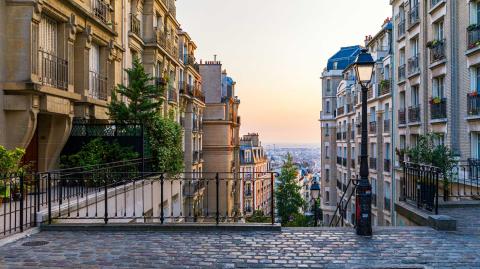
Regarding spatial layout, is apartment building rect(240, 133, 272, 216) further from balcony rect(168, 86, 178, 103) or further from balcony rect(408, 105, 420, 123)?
balcony rect(408, 105, 420, 123)

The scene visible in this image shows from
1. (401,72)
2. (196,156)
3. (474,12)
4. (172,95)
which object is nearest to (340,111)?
(401,72)

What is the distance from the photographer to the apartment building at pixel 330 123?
1999 inches

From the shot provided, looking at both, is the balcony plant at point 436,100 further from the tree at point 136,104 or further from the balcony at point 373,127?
the tree at point 136,104

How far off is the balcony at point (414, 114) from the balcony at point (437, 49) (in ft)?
12.1

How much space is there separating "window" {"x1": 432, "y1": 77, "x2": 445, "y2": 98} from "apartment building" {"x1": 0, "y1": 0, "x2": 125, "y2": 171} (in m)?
17.6

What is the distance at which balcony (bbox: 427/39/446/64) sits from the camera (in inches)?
878

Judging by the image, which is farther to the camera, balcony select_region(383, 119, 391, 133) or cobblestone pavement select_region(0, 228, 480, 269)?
balcony select_region(383, 119, 391, 133)

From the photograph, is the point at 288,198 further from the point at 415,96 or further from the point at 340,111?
the point at 415,96

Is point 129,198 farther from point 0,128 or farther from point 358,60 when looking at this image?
point 358,60

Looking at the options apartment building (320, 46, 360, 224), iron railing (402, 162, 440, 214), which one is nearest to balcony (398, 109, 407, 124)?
iron railing (402, 162, 440, 214)

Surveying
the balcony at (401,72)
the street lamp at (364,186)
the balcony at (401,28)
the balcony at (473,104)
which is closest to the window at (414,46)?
the balcony at (401,72)

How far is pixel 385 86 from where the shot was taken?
32.4 metres

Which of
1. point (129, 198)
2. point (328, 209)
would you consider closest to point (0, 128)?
point (129, 198)

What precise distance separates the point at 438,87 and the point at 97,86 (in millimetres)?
18702
